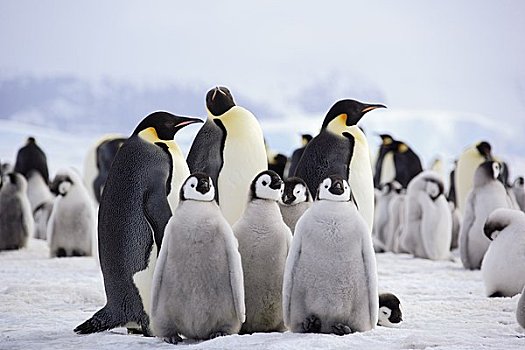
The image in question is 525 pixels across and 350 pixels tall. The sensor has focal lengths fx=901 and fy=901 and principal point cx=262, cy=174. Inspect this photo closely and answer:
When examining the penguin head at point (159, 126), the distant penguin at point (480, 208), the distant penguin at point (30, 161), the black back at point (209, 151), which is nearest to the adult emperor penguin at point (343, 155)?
the black back at point (209, 151)

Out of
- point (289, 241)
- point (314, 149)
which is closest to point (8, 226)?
point (314, 149)

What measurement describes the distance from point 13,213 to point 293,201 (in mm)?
4306

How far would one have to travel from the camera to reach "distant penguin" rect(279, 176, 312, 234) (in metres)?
3.89

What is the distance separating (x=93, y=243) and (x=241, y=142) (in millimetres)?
3065

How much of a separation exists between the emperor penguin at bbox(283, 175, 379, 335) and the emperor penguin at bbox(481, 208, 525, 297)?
5.49 ft

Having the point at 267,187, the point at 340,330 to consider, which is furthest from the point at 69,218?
the point at 340,330

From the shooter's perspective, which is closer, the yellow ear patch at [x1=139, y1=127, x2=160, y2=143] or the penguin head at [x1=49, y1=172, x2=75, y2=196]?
the yellow ear patch at [x1=139, y1=127, x2=160, y2=143]

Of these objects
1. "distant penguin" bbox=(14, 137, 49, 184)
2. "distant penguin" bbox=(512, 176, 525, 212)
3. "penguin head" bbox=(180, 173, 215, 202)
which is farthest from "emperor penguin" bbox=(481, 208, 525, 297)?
"distant penguin" bbox=(14, 137, 49, 184)

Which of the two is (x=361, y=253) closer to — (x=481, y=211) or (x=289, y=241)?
(x=289, y=241)

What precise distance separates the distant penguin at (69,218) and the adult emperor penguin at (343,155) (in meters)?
3.05

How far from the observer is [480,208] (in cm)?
658

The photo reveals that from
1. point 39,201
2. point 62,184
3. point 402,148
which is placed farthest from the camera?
point 402,148

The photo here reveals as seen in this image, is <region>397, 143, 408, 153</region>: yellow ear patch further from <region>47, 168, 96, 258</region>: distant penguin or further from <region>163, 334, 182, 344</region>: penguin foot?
<region>163, 334, 182, 344</region>: penguin foot

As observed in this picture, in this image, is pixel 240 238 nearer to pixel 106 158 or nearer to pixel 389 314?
pixel 389 314
